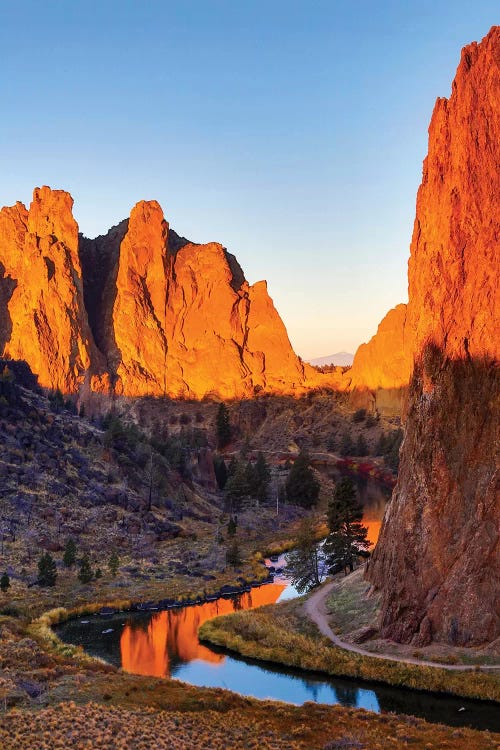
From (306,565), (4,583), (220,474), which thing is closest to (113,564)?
(4,583)

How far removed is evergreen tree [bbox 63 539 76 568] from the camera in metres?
67.2

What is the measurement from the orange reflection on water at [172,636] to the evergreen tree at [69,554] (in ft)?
38.9

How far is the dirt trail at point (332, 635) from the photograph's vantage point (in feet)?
130

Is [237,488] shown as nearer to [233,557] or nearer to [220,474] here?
[220,474]

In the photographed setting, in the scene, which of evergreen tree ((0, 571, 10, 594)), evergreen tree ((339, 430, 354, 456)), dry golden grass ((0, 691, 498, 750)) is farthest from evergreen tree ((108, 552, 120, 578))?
evergreen tree ((339, 430, 354, 456))

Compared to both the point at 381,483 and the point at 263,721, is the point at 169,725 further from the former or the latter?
the point at 381,483

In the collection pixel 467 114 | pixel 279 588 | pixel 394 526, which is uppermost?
pixel 467 114

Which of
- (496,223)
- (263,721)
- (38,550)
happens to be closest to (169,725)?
(263,721)

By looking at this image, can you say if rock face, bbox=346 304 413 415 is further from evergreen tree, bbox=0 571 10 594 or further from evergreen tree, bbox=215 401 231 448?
evergreen tree, bbox=0 571 10 594

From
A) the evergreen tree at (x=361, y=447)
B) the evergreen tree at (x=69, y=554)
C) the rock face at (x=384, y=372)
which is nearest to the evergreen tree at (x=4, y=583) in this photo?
the evergreen tree at (x=69, y=554)

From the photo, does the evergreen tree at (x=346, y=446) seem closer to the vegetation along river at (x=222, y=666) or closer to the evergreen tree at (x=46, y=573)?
the vegetation along river at (x=222, y=666)

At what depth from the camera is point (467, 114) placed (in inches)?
1940

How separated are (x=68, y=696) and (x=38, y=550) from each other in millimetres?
34935

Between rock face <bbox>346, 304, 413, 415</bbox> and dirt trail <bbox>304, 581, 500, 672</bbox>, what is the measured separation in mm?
129212
